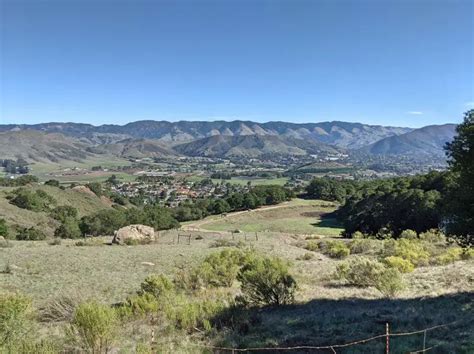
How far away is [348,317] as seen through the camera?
12.8 metres

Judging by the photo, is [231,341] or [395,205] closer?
[231,341]

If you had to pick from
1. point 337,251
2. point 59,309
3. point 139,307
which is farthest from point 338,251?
point 59,309

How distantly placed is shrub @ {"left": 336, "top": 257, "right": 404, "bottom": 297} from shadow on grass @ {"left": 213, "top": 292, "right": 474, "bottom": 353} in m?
1.12

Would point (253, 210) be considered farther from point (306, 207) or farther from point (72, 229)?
point (72, 229)

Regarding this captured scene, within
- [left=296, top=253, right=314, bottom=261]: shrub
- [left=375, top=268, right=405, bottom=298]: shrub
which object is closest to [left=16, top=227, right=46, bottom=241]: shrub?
[left=296, top=253, right=314, bottom=261]: shrub

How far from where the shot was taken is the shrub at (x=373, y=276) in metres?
16.7

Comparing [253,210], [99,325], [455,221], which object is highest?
[455,221]

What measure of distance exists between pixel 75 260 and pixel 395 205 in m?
49.2

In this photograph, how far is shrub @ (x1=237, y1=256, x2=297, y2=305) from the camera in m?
14.8

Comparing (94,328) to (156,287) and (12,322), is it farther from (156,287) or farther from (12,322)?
(156,287)

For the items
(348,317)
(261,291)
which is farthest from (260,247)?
(348,317)

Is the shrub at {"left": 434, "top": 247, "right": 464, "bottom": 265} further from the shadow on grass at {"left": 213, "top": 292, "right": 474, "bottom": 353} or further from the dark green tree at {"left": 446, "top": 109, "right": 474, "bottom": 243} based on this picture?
the dark green tree at {"left": 446, "top": 109, "right": 474, "bottom": 243}

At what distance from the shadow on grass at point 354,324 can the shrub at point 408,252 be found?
9.37m

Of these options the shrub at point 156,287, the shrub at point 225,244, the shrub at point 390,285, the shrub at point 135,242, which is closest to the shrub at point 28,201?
the shrub at point 135,242
